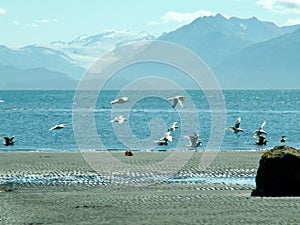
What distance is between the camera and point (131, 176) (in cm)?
3030

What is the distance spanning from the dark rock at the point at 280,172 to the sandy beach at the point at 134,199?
0.66 meters

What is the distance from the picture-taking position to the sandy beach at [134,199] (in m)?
18.4

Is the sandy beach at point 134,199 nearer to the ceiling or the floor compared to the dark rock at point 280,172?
nearer to the floor

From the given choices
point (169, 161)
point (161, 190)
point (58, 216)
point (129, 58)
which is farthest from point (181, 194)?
point (169, 161)

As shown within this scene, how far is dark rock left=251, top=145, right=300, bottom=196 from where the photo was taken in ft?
70.6

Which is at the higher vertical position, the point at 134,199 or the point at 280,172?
the point at 280,172

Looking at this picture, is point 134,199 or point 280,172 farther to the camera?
point 134,199

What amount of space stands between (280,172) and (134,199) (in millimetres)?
4457

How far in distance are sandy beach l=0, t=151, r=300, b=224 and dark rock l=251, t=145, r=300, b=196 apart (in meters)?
0.66

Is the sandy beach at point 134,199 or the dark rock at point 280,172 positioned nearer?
the sandy beach at point 134,199

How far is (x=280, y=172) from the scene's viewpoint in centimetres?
2166

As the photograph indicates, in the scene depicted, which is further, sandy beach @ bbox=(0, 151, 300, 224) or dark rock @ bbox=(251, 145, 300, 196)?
dark rock @ bbox=(251, 145, 300, 196)

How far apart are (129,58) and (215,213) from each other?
1398 centimetres

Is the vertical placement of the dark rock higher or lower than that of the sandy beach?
higher
